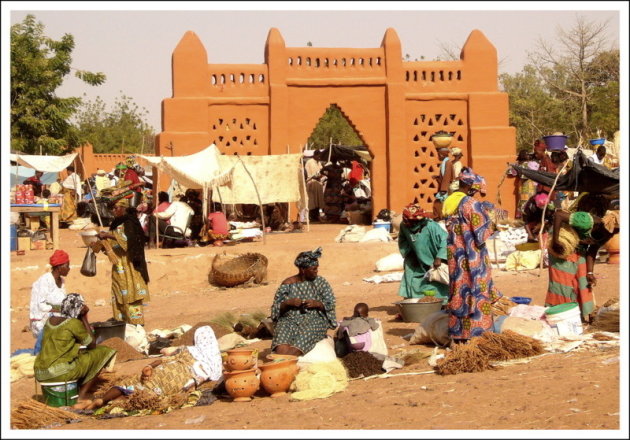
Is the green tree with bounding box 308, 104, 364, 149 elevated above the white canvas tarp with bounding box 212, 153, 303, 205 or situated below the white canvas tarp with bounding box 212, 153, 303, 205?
above

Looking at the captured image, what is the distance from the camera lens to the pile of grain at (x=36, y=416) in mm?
7086

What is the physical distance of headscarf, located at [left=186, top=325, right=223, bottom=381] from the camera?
8.04m

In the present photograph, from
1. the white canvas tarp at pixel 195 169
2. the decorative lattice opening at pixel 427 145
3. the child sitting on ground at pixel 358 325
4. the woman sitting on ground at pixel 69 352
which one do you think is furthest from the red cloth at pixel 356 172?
the woman sitting on ground at pixel 69 352

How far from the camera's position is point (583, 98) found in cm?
3161

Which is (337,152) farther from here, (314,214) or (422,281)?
(422,281)

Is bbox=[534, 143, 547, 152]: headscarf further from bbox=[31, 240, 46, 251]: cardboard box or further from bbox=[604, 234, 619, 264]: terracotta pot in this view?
bbox=[31, 240, 46, 251]: cardboard box

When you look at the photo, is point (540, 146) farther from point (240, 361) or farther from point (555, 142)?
point (240, 361)

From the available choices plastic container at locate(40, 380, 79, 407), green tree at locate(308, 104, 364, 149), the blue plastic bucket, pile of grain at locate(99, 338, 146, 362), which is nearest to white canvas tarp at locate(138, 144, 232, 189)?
the blue plastic bucket

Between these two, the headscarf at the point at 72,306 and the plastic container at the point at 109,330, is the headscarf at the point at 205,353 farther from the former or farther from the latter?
the plastic container at the point at 109,330

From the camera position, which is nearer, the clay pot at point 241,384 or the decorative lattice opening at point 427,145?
the clay pot at point 241,384

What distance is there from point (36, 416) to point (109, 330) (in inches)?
93.1

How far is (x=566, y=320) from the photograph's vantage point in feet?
27.7

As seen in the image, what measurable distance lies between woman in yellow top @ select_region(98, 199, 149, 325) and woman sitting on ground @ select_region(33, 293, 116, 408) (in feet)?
6.39

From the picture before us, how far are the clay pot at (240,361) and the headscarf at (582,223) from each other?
334 cm
